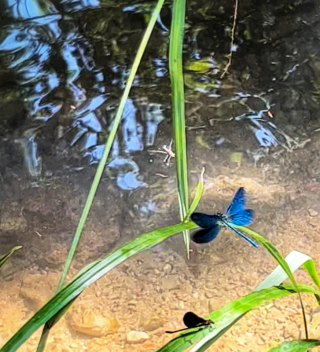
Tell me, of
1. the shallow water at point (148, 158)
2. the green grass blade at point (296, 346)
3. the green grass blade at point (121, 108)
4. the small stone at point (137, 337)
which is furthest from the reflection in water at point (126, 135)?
the green grass blade at point (296, 346)

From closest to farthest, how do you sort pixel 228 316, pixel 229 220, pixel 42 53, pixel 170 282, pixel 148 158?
pixel 228 316
pixel 229 220
pixel 170 282
pixel 148 158
pixel 42 53

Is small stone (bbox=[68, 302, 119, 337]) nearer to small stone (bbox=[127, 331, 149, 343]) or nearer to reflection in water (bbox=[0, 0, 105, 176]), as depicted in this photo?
small stone (bbox=[127, 331, 149, 343])

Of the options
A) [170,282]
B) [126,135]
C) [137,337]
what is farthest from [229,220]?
[126,135]

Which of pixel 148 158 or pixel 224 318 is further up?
pixel 224 318

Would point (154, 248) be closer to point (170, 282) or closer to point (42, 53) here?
point (170, 282)

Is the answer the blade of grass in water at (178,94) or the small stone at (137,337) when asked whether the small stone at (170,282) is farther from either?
the blade of grass in water at (178,94)

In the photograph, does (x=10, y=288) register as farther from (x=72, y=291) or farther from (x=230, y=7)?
(x=230, y=7)
